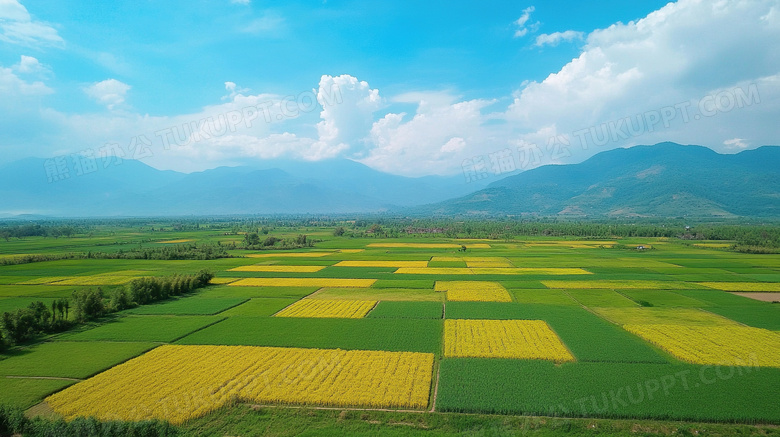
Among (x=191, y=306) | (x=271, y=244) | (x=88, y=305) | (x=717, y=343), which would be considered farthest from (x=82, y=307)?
(x=271, y=244)

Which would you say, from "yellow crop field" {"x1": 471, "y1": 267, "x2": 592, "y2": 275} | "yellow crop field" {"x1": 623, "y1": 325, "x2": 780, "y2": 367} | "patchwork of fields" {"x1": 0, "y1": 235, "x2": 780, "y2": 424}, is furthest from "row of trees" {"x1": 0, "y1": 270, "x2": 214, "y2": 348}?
"yellow crop field" {"x1": 623, "y1": 325, "x2": 780, "y2": 367}

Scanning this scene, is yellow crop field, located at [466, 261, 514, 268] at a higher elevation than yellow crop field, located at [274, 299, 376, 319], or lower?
lower

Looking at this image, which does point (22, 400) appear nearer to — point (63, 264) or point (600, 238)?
point (63, 264)

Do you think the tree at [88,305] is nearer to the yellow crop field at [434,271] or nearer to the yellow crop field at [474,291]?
the yellow crop field at [474,291]

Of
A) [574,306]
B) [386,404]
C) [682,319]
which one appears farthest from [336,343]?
[682,319]

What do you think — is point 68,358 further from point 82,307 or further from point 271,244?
point 271,244

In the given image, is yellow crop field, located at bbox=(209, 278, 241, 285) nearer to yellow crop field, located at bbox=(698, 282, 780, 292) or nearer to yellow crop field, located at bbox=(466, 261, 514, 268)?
yellow crop field, located at bbox=(466, 261, 514, 268)
